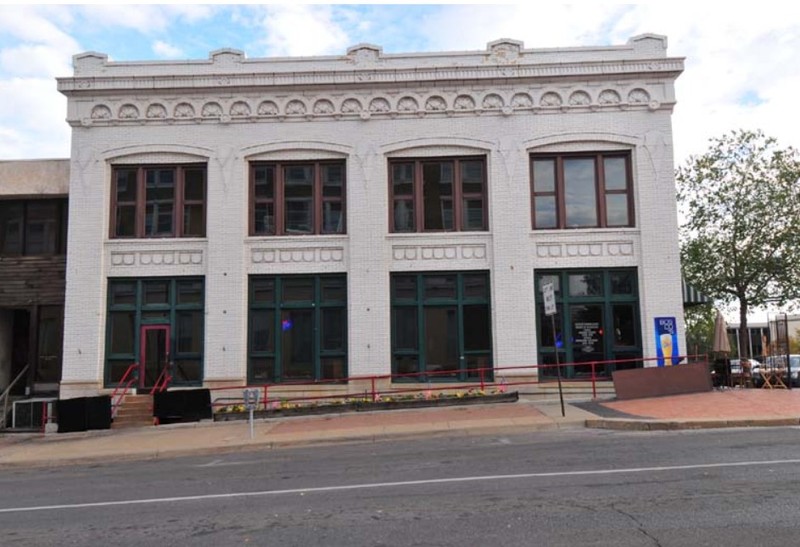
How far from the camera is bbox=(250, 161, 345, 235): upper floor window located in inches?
741

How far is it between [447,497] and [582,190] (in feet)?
42.7

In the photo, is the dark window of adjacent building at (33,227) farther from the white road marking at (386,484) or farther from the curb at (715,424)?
the curb at (715,424)

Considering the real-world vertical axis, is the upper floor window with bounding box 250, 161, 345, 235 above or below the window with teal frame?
above

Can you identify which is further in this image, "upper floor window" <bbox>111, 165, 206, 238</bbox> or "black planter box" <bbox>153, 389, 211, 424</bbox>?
"upper floor window" <bbox>111, 165, 206, 238</bbox>

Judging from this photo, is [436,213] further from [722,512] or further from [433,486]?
[722,512]

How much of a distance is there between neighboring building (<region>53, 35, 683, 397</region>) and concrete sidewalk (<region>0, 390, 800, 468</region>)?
249cm

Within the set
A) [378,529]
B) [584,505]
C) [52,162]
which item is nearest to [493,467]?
[584,505]

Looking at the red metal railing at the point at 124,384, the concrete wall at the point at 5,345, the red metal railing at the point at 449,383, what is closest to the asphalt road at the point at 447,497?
the red metal railing at the point at 449,383

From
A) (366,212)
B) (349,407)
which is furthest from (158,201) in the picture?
(349,407)

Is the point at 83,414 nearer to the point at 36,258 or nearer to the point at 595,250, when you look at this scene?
the point at 36,258

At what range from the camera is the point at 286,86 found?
61.7ft

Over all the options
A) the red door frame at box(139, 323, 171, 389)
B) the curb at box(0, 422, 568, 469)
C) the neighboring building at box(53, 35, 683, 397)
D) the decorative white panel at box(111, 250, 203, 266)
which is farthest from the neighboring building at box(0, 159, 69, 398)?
the curb at box(0, 422, 568, 469)

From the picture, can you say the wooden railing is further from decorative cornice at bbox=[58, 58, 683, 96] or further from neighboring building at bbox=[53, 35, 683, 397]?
decorative cornice at bbox=[58, 58, 683, 96]

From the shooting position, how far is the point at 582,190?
18.7m
